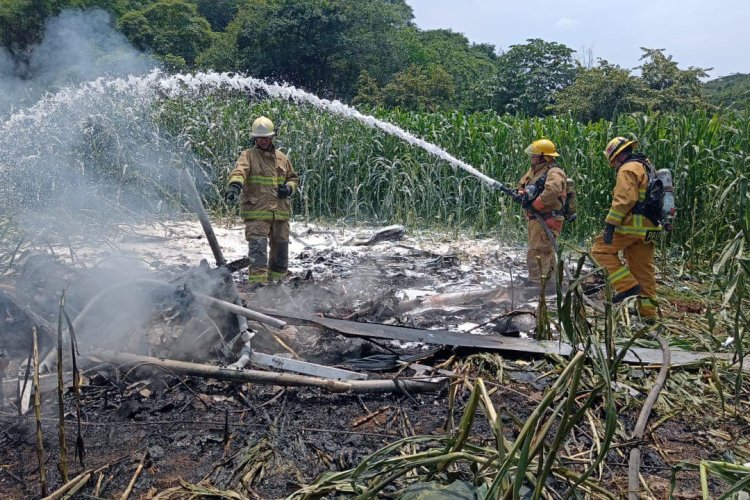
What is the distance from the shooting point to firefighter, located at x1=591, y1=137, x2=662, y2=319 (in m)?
5.53

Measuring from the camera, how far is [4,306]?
3.53 metres

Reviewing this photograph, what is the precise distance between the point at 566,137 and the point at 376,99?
16.2m

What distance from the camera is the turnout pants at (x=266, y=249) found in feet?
21.2

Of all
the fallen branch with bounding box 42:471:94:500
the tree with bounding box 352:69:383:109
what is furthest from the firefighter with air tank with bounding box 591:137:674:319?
the tree with bounding box 352:69:383:109

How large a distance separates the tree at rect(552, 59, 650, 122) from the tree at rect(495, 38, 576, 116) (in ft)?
16.5

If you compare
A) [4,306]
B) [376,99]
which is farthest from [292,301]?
[376,99]

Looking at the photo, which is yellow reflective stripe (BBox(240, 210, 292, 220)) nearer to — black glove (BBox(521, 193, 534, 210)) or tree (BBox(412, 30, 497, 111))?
black glove (BBox(521, 193, 534, 210))

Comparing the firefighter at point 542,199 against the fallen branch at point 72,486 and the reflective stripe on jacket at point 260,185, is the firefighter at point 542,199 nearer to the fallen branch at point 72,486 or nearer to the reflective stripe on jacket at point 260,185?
the reflective stripe on jacket at point 260,185

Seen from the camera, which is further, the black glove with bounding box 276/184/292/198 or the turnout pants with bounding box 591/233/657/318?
the black glove with bounding box 276/184/292/198

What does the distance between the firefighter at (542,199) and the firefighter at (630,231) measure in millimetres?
634

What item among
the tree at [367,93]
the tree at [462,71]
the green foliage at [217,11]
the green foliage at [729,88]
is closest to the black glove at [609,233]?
the tree at [367,93]

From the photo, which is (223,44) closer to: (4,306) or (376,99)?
(376,99)

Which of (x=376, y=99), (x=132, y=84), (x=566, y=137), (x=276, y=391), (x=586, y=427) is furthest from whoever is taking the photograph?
(x=376, y=99)

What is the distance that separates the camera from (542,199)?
6262 mm
